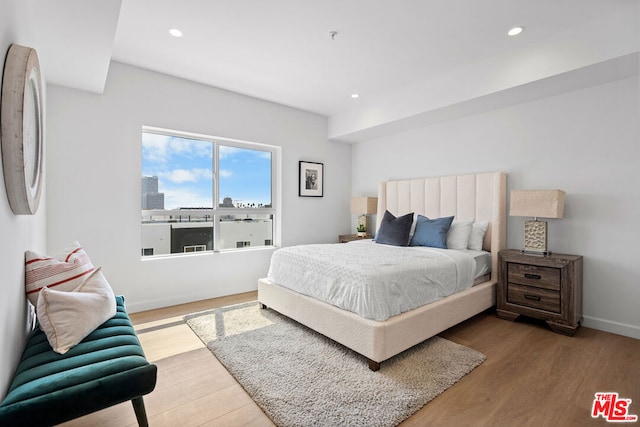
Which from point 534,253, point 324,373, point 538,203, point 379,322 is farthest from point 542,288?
point 324,373

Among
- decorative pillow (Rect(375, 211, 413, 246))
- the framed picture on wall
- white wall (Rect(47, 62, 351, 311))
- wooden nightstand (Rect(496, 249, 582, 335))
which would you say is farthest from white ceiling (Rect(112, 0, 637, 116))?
wooden nightstand (Rect(496, 249, 582, 335))

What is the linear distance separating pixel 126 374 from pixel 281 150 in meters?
3.56

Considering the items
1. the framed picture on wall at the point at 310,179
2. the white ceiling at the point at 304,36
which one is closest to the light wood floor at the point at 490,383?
the white ceiling at the point at 304,36

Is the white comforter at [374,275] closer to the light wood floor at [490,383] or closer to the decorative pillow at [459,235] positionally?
the decorative pillow at [459,235]

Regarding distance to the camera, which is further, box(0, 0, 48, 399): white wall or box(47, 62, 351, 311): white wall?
box(47, 62, 351, 311): white wall

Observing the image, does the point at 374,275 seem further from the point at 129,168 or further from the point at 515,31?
the point at 129,168

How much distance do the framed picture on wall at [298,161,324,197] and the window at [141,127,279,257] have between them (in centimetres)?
42

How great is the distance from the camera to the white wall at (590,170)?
2689mm

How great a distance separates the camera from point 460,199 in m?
3.74

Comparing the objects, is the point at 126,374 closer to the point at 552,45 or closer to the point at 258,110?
the point at 258,110

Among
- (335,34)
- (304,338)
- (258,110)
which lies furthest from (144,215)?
(335,34)

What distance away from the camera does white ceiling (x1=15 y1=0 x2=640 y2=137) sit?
2215 mm

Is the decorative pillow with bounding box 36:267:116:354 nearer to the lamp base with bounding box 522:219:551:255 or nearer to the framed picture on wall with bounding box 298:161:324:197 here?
the framed picture on wall with bounding box 298:161:324:197

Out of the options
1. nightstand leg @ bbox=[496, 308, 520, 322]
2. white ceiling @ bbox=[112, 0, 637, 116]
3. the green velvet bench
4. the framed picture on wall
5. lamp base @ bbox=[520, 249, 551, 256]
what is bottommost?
nightstand leg @ bbox=[496, 308, 520, 322]
